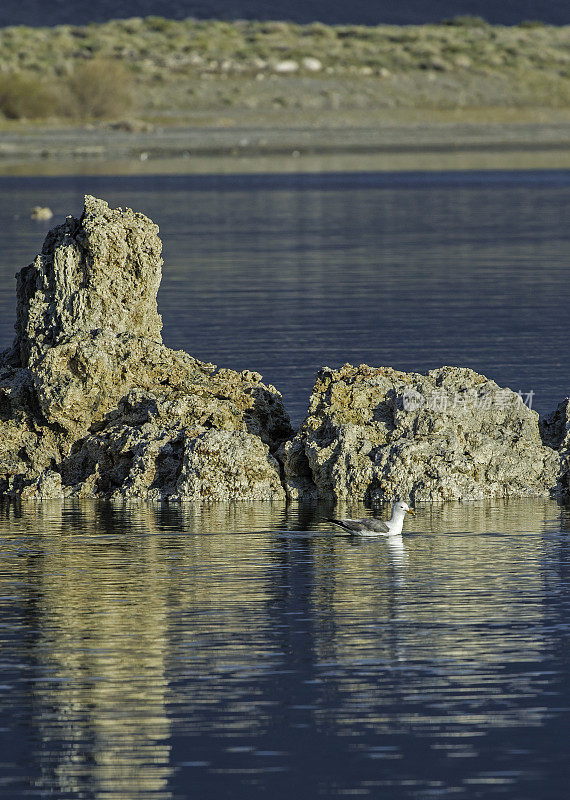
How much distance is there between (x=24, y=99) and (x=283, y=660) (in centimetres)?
7052

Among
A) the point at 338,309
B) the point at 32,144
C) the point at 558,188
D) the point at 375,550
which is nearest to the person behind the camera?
the point at 375,550

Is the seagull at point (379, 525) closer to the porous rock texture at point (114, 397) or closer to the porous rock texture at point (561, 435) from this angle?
the porous rock texture at point (114, 397)

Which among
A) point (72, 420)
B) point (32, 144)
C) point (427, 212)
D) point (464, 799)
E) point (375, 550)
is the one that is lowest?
point (464, 799)

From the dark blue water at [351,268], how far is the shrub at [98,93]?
23.2 meters

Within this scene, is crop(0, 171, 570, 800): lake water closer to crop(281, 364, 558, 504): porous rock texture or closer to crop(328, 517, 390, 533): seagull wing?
crop(328, 517, 390, 533): seagull wing

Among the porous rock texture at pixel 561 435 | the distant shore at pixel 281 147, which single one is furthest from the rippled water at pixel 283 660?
the distant shore at pixel 281 147

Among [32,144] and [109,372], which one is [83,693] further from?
[32,144]

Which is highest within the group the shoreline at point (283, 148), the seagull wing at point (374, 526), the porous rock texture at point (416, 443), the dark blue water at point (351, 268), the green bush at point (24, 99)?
the green bush at point (24, 99)

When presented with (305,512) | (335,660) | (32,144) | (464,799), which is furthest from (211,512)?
(32,144)

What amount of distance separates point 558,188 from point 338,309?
27.1m

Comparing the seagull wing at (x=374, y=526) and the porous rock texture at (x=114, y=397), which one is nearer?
the seagull wing at (x=374, y=526)

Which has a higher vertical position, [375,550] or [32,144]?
[32,144]

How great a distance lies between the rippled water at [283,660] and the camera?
723 centimetres

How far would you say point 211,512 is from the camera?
13.1 meters
